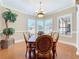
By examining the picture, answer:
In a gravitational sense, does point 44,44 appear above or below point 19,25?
below

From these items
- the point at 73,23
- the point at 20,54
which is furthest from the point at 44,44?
the point at 73,23

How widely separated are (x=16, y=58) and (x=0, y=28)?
10.9 feet

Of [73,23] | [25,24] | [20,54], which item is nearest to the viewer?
[20,54]

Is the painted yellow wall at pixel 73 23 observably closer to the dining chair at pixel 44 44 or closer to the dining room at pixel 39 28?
the dining room at pixel 39 28

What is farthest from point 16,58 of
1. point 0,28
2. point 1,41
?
point 0,28

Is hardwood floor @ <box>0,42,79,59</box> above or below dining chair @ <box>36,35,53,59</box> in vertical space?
below

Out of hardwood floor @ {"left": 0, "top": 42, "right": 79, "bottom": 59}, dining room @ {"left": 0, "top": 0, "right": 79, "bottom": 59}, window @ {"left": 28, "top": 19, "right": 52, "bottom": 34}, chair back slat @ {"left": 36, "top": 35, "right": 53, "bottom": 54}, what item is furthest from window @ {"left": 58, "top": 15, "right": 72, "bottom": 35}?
chair back slat @ {"left": 36, "top": 35, "right": 53, "bottom": 54}

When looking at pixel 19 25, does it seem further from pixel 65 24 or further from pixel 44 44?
pixel 44 44

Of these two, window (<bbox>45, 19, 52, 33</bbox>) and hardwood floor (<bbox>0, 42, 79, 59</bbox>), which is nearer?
hardwood floor (<bbox>0, 42, 79, 59</bbox>)

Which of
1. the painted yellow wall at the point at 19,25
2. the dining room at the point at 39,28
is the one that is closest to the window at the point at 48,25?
the dining room at the point at 39,28

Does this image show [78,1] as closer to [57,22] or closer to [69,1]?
[69,1]

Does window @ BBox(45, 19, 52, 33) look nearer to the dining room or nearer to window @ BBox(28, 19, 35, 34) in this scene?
the dining room

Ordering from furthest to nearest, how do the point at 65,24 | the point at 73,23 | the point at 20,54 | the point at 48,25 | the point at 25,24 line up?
the point at 48,25 → the point at 25,24 → the point at 65,24 → the point at 73,23 → the point at 20,54

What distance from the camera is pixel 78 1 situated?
4582 mm
